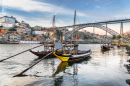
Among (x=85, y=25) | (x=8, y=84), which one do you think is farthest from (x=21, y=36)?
(x=8, y=84)

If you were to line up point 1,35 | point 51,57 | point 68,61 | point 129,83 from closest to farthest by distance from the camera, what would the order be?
point 129,83, point 68,61, point 51,57, point 1,35

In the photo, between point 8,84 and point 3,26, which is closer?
point 8,84

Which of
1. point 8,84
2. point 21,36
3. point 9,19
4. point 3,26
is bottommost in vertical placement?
point 8,84

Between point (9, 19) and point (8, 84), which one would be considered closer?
point (8, 84)

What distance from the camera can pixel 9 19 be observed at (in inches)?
6964

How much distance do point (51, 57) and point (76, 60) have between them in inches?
264

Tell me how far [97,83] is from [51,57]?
16656 mm

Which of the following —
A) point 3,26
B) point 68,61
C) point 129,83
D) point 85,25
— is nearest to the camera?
point 129,83

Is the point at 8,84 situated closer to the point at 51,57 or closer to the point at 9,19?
the point at 51,57

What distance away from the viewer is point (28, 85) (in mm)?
10047

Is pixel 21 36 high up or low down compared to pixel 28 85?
up

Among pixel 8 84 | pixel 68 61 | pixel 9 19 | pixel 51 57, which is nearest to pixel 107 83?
pixel 8 84

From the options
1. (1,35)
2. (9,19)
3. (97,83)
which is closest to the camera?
(97,83)

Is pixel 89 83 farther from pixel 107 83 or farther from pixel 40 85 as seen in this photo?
pixel 40 85
